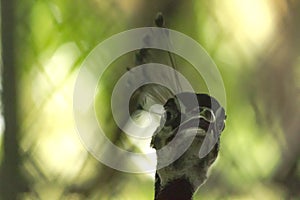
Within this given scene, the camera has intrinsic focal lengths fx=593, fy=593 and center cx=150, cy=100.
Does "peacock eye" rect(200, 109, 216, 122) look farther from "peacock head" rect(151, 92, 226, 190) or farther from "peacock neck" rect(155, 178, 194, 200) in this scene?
"peacock neck" rect(155, 178, 194, 200)

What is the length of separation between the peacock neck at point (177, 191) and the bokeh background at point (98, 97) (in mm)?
30

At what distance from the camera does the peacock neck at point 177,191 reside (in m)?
0.99

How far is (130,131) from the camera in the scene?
39.8 inches

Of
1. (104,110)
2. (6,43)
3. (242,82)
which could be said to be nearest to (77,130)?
(104,110)

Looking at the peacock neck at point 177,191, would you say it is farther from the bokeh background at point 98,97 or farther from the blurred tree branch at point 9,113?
the blurred tree branch at point 9,113

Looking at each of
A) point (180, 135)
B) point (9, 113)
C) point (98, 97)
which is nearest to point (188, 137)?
point (180, 135)

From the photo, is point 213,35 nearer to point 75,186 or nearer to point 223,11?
point 223,11

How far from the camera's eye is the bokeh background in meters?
1.00

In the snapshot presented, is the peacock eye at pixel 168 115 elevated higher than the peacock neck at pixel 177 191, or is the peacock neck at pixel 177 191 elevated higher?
the peacock eye at pixel 168 115

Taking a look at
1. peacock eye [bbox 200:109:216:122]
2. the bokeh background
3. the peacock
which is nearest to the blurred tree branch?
the bokeh background

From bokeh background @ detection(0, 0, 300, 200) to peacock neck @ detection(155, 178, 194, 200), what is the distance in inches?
1.2

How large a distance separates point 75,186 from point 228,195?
0.87 ft

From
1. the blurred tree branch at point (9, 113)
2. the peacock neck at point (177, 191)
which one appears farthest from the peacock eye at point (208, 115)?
the blurred tree branch at point (9, 113)

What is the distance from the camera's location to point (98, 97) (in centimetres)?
101
